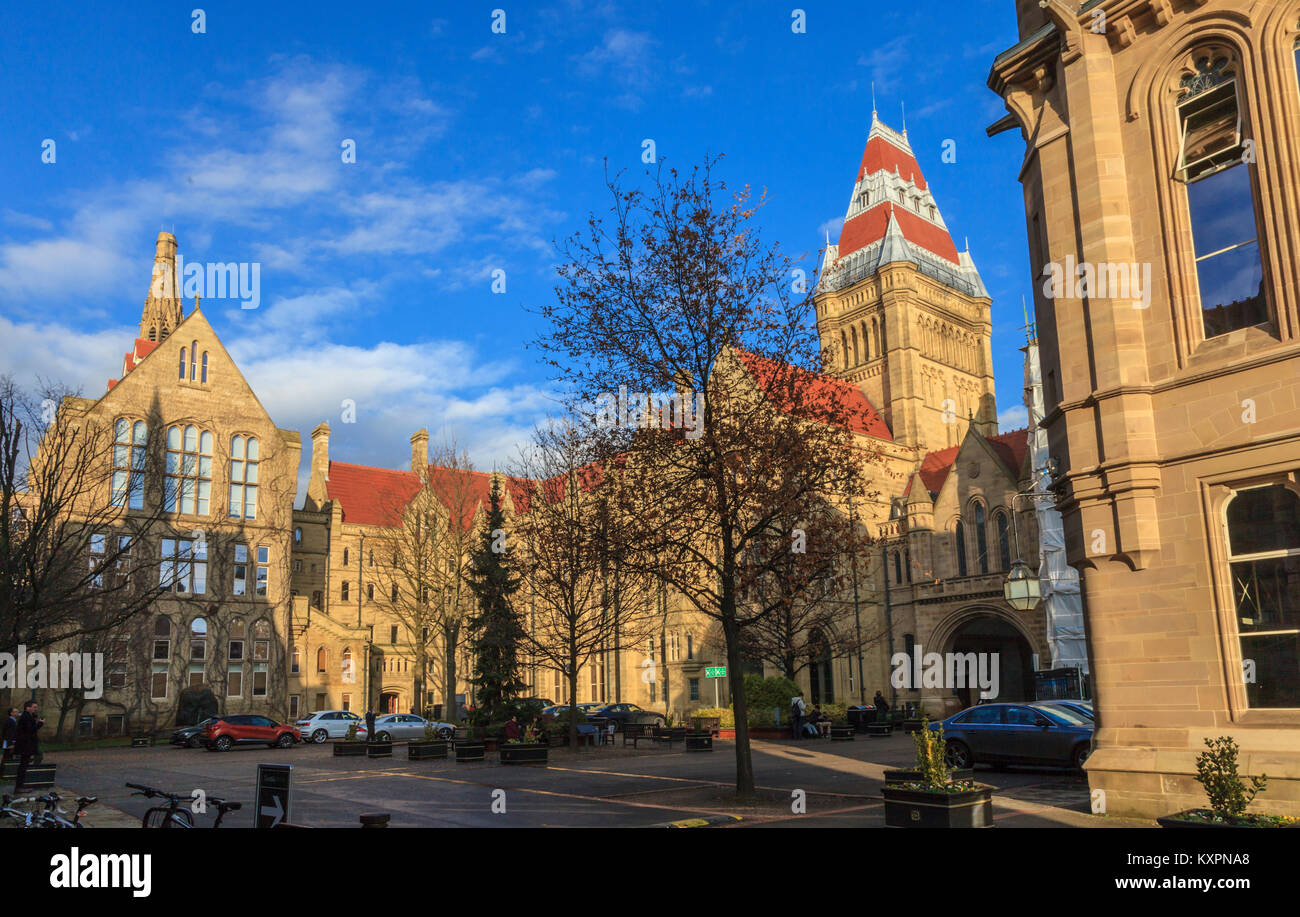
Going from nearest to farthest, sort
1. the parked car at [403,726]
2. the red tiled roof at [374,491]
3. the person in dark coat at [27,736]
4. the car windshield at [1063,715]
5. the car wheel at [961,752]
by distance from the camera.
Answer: the car windshield at [1063,715], the person in dark coat at [27,736], the car wheel at [961,752], the parked car at [403,726], the red tiled roof at [374,491]

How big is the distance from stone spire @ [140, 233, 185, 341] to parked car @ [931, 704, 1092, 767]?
77.2m

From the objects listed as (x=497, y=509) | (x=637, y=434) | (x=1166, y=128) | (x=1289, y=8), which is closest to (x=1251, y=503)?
(x=1166, y=128)

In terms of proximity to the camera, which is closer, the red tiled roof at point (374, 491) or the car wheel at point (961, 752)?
the car wheel at point (961, 752)

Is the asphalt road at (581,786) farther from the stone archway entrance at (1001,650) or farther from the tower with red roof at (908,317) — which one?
the tower with red roof at (908,317)

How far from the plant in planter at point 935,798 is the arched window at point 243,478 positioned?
48.8 m

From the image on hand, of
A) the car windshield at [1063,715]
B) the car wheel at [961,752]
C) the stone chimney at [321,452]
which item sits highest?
the stone chimney at [321,452]

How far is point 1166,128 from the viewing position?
1361 cm

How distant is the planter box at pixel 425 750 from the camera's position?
27750 mm

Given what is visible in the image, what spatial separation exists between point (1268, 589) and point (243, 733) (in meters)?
36.0

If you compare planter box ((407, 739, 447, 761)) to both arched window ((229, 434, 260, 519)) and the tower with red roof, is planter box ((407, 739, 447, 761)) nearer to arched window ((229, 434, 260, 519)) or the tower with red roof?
arched window ((229, 434, 260, 519))

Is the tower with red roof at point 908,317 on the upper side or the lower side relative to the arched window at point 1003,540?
upper


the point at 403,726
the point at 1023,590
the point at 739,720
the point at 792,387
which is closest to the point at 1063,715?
the point at 1023,590

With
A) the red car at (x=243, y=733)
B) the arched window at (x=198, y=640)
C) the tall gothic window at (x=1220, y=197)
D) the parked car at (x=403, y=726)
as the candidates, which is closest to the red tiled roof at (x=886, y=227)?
the parked car at (x=403, y=726)
